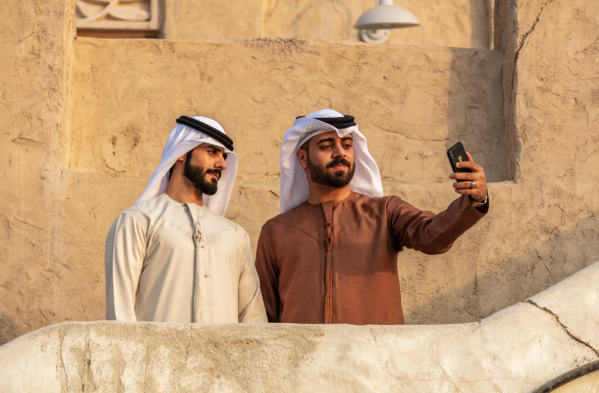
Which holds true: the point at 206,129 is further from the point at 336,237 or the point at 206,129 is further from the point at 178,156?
the point at 336,237

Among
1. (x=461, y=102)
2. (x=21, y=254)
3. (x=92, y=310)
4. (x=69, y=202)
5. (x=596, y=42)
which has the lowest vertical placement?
(x=92, y=310)

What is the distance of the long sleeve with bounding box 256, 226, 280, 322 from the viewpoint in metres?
3.56

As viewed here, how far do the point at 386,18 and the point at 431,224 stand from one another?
14.2ft

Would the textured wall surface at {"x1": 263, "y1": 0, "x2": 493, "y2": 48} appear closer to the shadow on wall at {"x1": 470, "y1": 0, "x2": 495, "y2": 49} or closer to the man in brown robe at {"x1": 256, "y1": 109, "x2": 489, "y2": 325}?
the shadow on wall at {"x1": 470, "y1": 0, "x2": 495, "y2": 49}

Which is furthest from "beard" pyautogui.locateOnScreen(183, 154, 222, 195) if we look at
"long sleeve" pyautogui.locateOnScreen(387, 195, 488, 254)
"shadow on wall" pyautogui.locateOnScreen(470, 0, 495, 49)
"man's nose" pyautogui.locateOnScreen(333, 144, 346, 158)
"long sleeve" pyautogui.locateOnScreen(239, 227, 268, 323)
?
"shadow on wall" pyautogui.locateOnScreen(470, 0, 495, 49)

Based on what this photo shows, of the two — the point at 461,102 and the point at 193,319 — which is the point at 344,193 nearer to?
the point at 193,319

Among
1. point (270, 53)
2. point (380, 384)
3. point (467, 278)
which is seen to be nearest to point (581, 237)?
point (467, 278)

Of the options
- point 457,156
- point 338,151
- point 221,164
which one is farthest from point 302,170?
point 457,156

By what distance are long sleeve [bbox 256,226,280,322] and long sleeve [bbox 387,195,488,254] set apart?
0.54 meters

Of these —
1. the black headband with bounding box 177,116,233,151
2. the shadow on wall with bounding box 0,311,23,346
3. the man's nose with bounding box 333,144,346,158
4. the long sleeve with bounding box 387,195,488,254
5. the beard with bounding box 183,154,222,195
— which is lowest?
the shadow on wall with bounding box 0,311,23,346

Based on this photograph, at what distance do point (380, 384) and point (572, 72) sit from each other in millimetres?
2777

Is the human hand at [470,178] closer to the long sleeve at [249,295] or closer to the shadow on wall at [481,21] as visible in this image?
the long sleeve at [249,295]

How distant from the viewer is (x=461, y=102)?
487 centimetres

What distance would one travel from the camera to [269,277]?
11.7 feet
